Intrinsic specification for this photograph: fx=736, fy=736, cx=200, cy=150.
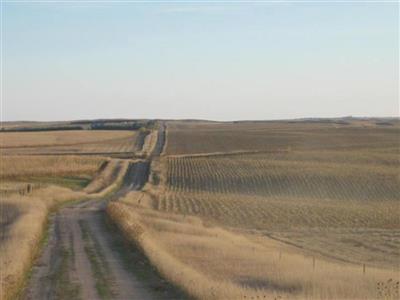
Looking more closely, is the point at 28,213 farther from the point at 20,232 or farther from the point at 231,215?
the point at 231,215

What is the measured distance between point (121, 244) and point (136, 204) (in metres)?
17.2

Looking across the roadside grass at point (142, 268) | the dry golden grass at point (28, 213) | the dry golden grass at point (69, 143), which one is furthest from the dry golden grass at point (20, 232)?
the dry golden grass at point (69, 143)

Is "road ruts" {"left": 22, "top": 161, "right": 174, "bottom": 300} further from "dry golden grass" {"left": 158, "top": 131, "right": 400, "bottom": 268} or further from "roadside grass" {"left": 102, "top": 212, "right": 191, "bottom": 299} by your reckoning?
"dry golden grass" {"left": 158, "top": 131, "right": 400, "bottom": 268}

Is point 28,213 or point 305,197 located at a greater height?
point 28,213

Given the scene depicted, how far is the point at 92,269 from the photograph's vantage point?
1902 centimetres

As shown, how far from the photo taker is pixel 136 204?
40.5 metres

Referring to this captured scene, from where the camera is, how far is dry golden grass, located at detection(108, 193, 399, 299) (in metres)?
16.4

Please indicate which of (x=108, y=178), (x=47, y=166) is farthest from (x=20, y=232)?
(x=47, y=166)

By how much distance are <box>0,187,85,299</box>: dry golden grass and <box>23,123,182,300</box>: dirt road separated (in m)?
0.38

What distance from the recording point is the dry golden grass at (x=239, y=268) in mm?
16406

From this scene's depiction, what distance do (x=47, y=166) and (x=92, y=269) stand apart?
156ft

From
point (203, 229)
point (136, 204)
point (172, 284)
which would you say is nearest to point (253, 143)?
point (136, 204)

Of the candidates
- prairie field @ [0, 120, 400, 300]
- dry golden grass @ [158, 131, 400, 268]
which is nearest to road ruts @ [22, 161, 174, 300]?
prairie field @ [0, 120, 400, 300]

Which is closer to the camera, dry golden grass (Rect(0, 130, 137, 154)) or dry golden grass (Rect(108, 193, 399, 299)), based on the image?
dry golden grass (Rect(108, 193, 399, 299))
